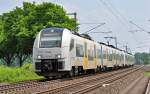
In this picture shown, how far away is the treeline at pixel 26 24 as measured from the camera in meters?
74.5

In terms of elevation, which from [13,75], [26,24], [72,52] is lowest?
[13,75]

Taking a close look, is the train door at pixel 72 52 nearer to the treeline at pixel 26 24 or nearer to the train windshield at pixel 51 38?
the train windshield at pixel 51 38

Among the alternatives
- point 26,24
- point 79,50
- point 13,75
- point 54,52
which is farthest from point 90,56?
point 26,24

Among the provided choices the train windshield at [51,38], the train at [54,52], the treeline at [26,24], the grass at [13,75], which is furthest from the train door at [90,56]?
the treeline at [26,24]

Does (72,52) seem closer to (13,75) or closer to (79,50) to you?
(79,50)

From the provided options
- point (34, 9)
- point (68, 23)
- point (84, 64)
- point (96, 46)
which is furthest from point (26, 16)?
point (84, 64)

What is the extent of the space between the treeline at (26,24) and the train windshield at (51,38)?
122 ft

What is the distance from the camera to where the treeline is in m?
74.5

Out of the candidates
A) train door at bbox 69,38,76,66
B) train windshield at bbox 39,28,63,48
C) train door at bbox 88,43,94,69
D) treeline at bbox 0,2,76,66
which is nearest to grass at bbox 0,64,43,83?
train windshield at bbox 39,28,63,48

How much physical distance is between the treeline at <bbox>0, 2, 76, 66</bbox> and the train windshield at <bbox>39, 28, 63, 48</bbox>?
3733cm

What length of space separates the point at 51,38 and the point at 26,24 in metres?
44.9

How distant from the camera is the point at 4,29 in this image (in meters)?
83.0

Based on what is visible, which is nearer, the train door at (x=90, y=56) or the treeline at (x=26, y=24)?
the train door at (x=90, y=56)

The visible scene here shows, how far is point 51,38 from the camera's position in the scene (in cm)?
3284
